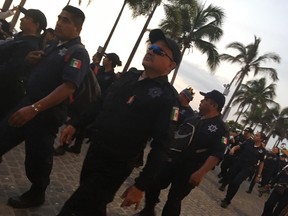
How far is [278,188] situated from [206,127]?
15.1 feet

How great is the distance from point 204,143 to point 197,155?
0.63 feet

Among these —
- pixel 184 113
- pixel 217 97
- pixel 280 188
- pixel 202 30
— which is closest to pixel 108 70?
pixel 184 113

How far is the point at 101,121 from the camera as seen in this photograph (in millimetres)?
3121

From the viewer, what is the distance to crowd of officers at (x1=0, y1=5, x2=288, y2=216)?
296cm

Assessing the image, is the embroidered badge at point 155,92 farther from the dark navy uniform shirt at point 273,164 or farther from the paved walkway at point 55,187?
the dark navy uniform shirt at point 273,164

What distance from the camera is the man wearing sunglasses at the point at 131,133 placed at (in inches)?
113

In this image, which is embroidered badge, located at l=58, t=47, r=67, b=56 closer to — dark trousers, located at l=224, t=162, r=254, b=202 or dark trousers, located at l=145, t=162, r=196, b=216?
dark trousers, located at l=145, t=162, r=196, b=216

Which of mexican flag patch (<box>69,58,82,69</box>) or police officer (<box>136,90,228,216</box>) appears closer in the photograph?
mexican flag patch (<box>69,58,82,69</box>)

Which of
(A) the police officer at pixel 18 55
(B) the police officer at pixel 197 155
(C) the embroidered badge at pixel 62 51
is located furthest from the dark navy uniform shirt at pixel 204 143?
(A) the police officer at pixel 18 55

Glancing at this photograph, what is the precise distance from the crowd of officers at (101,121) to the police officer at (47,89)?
0.03 feet

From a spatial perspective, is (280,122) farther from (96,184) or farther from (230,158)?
(96,184)

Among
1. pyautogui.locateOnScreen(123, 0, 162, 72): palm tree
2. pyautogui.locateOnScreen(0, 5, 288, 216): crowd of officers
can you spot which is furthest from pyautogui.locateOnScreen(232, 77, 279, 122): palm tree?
pyautogui.locateOnScreen(0, 5, 288, 216): crowd of officers

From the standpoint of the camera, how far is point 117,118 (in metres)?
3.02

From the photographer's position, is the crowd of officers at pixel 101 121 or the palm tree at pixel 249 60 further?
the palm tree at pixel 249 60
